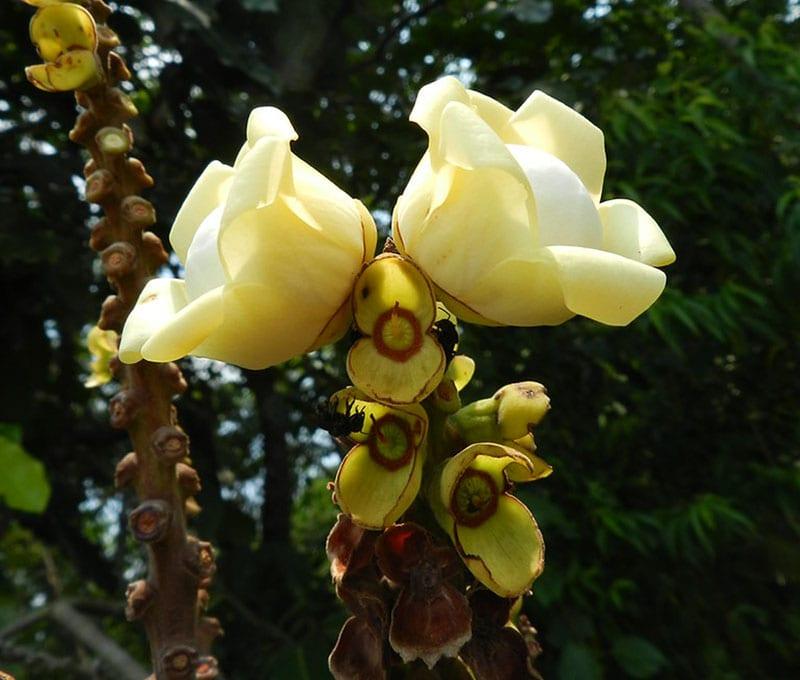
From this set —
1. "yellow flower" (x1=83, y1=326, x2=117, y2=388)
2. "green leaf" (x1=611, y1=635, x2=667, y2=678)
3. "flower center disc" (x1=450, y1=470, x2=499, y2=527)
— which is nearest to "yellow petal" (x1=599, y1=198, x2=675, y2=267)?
"flower center disc" (x1=450, y1=470, x2=499, y2=527)

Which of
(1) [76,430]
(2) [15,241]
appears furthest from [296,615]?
(2) [15,241]

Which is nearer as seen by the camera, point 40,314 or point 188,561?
point 188,561

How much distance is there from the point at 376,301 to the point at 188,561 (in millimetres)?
157

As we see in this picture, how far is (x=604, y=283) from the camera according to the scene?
29 centimetres

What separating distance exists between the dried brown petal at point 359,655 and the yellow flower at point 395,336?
8 cm

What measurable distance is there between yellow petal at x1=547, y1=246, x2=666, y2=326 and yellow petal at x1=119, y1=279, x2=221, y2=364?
12 cm

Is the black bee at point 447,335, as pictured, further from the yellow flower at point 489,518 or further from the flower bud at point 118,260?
the flower bud at point 118,260

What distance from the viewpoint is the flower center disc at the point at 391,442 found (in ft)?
0.97

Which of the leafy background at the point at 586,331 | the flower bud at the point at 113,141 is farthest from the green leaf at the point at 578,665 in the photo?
the flower bud at the point at 113,141

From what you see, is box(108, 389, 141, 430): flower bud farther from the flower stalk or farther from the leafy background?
the leafy background

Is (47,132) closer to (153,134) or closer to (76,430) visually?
(153,134)

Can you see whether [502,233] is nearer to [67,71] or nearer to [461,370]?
[461,370]

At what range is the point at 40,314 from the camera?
1524 mm

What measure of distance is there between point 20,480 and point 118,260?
0.76 m
